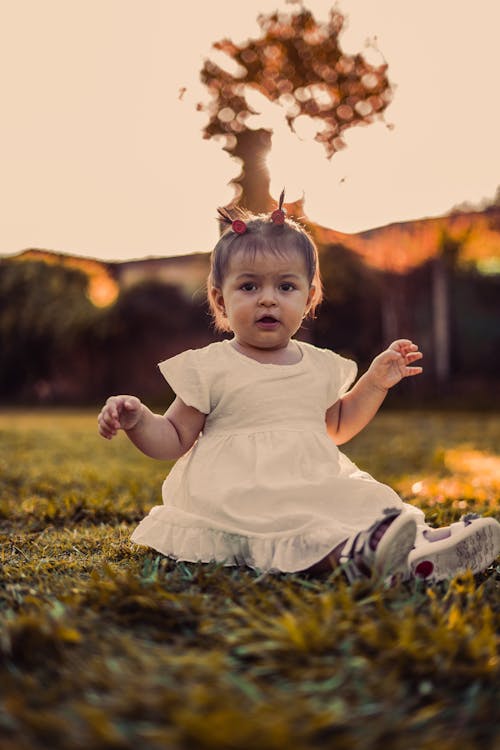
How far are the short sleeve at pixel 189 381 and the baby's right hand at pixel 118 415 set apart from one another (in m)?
0.18

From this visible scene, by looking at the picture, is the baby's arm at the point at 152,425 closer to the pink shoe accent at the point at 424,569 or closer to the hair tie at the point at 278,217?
the hair tie at the point at 278,217

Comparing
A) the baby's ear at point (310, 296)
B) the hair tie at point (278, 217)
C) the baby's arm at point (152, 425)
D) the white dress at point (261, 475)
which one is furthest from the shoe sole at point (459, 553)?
the hair tie at point (278, 217)

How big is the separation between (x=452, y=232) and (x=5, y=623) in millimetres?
9810

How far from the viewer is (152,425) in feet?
6.65

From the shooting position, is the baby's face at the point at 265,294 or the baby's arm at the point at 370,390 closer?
the baby's face at the point at 265,294

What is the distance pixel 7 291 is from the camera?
45.7ft

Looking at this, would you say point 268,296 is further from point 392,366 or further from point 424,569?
point 424,569

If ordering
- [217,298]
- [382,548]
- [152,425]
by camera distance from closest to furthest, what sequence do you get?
[382,548]
[152,425]
[217,298]

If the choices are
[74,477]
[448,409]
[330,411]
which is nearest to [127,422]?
[330,411]

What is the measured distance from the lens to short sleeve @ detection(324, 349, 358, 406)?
2.28m

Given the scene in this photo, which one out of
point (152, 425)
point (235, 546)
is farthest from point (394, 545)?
point (152, 425)

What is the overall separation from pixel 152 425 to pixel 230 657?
89 cm

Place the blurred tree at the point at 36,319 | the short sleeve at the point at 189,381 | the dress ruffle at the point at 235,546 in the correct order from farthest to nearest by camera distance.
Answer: the blurred tree at the point at 36,319, the short sleeve at the point at 189,381, the dress ruffle at the point at 235,546

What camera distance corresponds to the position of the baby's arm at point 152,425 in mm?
1899
